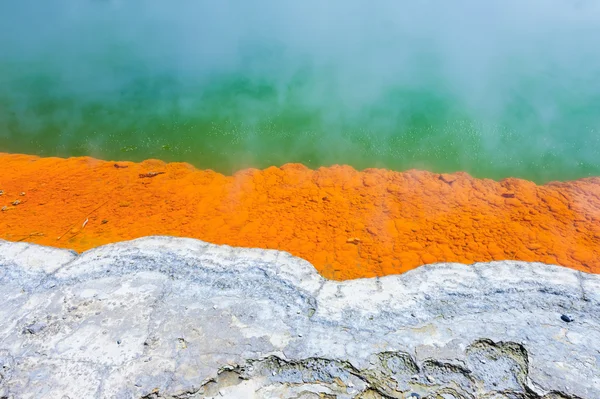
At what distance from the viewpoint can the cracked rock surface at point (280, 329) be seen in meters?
1.80

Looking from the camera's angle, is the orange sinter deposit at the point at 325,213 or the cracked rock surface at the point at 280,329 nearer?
the cracked rock surface at the point at 280,329

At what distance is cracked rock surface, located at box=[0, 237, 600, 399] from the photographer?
70.7 inches

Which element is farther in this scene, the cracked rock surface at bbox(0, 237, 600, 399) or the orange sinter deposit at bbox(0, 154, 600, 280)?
the orange sinter deposit at bbox(0, 154, 600, 280)

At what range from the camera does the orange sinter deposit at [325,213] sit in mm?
3270

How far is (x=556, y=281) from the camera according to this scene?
223 cm

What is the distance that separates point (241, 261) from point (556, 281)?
1761 millimetres

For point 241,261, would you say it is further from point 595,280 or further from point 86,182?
point 86,182

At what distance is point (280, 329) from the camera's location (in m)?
2.02

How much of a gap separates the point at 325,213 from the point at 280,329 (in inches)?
69.8

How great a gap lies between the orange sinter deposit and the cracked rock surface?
90cm

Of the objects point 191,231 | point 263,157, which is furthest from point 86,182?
point 263,157

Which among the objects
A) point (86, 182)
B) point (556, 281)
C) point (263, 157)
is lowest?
point (86, 182)

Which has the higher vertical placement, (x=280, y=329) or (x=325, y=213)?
(x=280, y=329)

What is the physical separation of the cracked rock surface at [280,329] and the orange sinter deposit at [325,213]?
90cm
